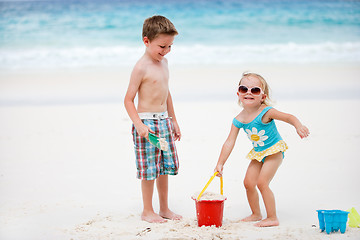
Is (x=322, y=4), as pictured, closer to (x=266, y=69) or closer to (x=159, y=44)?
(x=266, y=69)

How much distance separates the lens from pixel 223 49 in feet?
46.4

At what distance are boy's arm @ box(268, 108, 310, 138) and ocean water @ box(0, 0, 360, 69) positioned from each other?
9.31 metres

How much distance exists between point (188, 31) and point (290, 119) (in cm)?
1403

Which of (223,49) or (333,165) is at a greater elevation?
(223,49)

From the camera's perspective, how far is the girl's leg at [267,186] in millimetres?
3438

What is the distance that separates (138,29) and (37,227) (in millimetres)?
14301

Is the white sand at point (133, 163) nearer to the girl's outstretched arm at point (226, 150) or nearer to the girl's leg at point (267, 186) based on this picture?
the girl's leg at point (267, 186)

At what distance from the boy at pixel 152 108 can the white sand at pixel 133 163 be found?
1.20ft

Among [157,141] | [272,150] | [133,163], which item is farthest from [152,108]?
[133,163]

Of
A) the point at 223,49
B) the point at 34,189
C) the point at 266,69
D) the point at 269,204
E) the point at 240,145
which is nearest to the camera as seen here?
the point at 269,204

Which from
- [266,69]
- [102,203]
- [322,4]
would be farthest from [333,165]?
[322,4]

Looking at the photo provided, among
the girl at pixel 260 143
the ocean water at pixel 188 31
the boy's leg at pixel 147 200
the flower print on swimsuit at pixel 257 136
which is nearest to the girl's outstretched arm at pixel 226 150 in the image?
the girl at pixel 260 143

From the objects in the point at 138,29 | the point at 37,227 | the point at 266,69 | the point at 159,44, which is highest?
the point at 138,29

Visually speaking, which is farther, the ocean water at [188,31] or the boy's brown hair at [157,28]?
the ocean water at [188,31]
